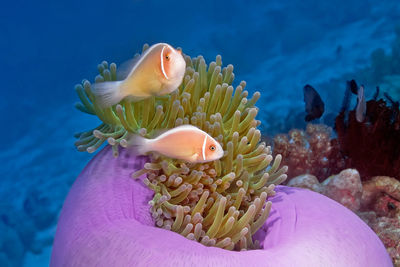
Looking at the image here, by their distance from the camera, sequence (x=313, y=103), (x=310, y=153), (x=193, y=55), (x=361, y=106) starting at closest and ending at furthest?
1. (x=361, y=106)
2. (x=310, y=153)
3. (x=313, y=103)
4. (x=193, y=55)

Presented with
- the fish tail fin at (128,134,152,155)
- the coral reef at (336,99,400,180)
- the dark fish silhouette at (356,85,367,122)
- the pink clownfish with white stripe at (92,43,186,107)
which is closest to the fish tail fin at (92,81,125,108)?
the pink clownfish with white stripe at (92,43,186,107)

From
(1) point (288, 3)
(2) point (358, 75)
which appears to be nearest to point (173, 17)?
(1) point (288, 3)

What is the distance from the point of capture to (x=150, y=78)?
1.19 meters

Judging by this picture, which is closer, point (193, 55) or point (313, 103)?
point (313, 103)

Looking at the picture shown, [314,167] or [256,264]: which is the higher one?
[314,167]

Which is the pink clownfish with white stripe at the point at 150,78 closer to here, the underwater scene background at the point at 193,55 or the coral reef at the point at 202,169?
the coral reef at the point at 202,169

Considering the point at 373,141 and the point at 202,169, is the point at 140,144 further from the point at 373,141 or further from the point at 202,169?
the point at 373,141

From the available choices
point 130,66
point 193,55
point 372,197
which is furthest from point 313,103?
point 193,55

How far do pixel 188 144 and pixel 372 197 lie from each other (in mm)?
1927

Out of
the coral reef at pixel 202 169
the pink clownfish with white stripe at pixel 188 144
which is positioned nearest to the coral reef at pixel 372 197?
the coral reef at pixel 202 169

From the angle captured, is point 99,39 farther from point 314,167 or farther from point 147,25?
point 314,167

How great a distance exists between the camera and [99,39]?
12867 millimetres

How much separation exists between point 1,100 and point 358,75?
9.69 m

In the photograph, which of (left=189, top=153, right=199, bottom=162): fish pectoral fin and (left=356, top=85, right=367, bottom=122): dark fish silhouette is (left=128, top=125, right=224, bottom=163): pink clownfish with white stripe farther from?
(left=356, top=85, right=367, bottom=122): dark fish silhouette
